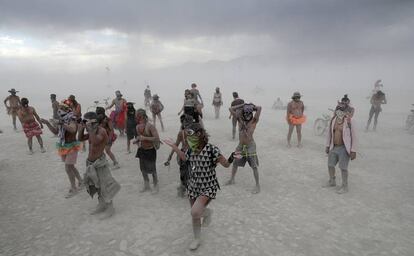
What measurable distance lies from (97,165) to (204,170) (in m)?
2.28

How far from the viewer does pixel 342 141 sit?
6.34m

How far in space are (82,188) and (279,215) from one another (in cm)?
459


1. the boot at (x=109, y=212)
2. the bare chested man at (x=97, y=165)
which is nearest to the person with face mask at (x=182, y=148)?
the bare chested man at (x=97, y=165)

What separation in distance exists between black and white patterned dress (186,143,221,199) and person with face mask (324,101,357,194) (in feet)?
11.7

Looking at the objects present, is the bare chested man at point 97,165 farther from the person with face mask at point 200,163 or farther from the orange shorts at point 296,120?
the orange shorts at point 296,120

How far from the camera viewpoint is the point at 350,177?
7.50 meters

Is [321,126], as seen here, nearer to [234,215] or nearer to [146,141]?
[234,215]

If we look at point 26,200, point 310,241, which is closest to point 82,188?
point 26,200

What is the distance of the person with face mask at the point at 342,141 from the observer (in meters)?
6.18

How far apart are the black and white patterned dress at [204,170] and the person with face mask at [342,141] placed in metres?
3.58

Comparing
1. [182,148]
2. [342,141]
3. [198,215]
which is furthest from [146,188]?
[342,141]

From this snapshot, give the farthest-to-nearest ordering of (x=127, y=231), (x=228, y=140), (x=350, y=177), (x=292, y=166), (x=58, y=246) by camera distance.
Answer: (x=228, y=140) → (x=292, y=166) → (x=350, y=177) → (x=127, y=231) → (x=58, y=246)

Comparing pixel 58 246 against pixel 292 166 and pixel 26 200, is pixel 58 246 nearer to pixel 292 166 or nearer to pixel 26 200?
pixel 26 200

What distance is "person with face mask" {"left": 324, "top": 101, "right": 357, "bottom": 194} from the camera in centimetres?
A: 618
